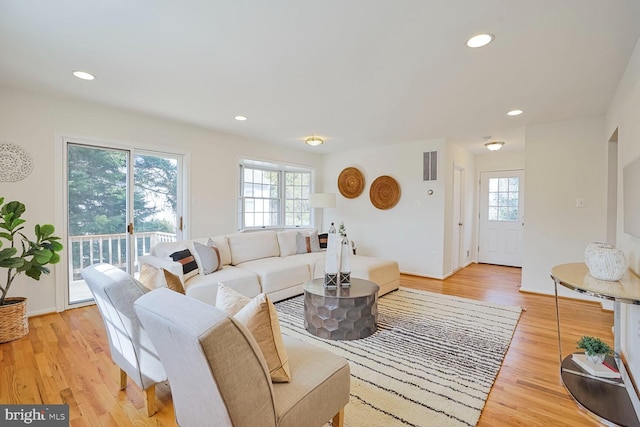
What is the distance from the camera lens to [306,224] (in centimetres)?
668

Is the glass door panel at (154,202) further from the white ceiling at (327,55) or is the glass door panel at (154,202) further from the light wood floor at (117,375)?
the light wood floor at (117,375)

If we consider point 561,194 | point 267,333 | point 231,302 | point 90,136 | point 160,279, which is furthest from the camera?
point 561,194

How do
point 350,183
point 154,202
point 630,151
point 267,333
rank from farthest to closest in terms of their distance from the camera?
point 350,183 < point 154,202 < point 630,151 < point 267,333

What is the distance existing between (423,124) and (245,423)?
13.6ft

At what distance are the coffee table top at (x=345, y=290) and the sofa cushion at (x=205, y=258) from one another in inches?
45.9

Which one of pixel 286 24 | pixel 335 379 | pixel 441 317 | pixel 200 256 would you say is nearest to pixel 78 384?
pixel 200 256

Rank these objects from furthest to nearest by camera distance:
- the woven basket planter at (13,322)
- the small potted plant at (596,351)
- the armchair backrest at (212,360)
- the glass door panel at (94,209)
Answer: the glass door panel at (94,209), the woven basket planter at (13,322), the small potted plant at (596,351), the armchair backrest at (212,360)

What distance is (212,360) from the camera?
3.18 ft

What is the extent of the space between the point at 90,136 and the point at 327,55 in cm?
303

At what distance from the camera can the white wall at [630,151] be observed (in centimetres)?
204

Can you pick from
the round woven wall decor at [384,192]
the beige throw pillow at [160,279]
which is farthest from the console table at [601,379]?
the round woven wall decor at [384,192]

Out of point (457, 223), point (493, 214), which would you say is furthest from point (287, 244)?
point (493, 214)

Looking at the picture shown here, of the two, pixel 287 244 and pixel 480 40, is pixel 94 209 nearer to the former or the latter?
pixel 287 244

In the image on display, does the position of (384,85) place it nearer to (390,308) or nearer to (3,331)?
(390,308)
